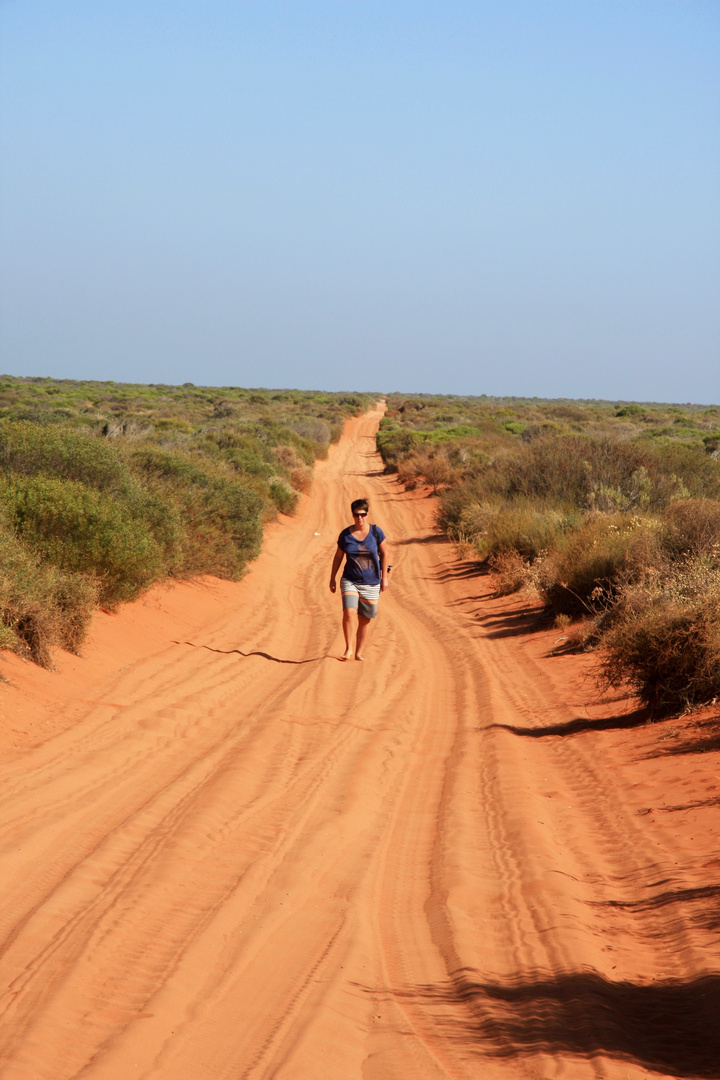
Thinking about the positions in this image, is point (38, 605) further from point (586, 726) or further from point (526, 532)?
point (526, 532)

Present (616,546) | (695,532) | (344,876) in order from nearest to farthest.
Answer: (344,876), (695,532), (616,546)

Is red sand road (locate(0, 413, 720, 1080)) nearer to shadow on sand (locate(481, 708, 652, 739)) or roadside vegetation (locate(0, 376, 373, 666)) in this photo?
shadow on sand (locate(481, 708, 652, 739))

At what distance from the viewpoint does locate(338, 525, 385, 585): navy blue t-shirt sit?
412 inches

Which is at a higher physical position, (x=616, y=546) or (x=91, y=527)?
(x=91, y=527)

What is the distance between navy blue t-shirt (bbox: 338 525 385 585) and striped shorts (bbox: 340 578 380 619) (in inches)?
2.3

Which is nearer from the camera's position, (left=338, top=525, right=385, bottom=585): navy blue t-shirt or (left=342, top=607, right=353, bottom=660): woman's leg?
(left=338, top=525, right=385, bottom=585): navy blue t-shirt

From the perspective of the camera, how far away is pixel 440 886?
5078 millimetres

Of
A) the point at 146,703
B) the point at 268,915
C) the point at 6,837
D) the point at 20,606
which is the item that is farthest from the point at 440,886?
→ the point at 20,606

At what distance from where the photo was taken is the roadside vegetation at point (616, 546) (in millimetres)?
8555

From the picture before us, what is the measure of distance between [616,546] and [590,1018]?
33.2 ft

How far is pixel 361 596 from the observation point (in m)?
10.6

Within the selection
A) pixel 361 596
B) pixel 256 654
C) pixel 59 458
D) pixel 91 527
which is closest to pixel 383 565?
pixel 361 596

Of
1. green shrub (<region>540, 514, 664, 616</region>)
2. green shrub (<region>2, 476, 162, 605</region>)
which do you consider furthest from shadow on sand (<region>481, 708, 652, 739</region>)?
green shrub (<region>2, 476, 162, 605</region>)

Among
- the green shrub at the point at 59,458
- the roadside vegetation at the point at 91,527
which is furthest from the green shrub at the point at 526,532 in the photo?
the green shrub at the point at 59,458
